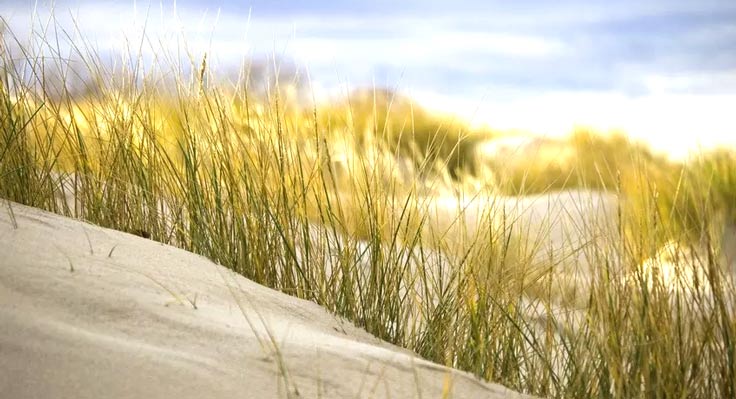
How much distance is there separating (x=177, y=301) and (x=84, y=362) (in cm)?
38

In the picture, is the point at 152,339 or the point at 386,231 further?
the point at 386,231

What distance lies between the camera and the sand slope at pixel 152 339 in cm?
146

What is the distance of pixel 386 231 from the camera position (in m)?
2.79

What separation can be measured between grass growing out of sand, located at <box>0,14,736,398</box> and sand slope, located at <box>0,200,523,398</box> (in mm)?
423

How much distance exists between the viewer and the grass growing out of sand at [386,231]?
7.21ft

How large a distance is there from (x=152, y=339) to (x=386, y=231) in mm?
1239

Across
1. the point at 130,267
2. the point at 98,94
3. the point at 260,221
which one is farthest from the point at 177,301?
the point at 98,94

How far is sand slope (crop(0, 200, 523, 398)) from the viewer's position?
4.81 ft

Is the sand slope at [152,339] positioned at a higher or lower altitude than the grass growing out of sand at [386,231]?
lower

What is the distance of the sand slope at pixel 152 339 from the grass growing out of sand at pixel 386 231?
0.42 metres

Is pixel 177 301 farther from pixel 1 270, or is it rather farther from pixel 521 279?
pixel 521 279

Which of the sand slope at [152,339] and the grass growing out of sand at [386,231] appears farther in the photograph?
the grass growing out of sand at [386,231]

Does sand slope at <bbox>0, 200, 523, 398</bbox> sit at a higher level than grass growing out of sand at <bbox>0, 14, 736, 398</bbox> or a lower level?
lower

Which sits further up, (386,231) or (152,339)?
(386,231)
